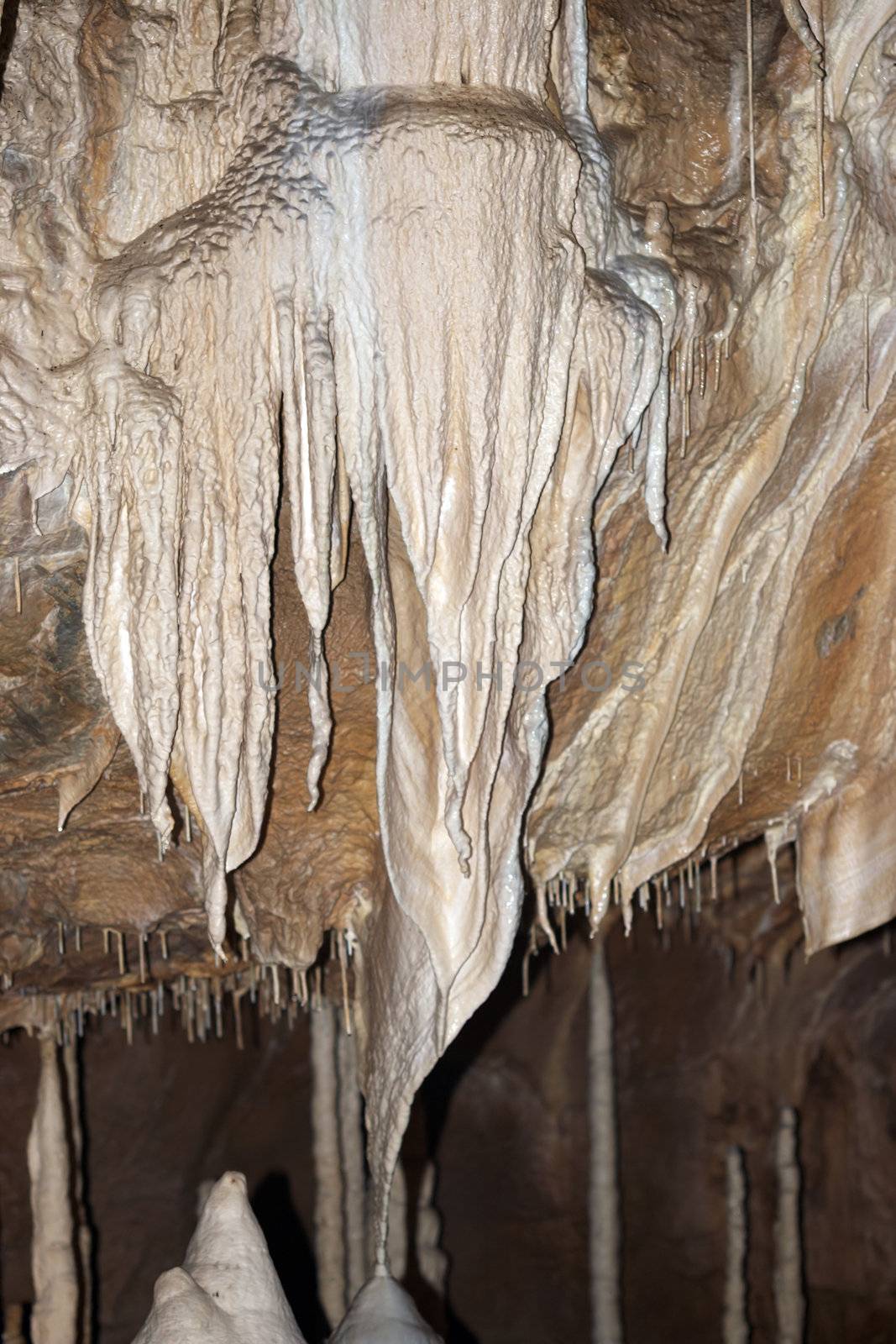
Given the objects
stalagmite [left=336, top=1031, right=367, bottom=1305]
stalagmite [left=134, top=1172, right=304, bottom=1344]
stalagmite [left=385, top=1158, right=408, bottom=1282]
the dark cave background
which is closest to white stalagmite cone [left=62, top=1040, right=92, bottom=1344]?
the dark cave background

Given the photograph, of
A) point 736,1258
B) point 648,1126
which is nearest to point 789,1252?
point 736,1258

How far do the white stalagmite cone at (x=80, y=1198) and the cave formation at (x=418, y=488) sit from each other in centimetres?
136

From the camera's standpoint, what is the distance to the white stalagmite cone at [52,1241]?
16.4 feet

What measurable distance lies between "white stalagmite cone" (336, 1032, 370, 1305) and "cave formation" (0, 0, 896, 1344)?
1796 millimetres

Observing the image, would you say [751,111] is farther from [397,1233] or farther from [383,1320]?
[397,1233]

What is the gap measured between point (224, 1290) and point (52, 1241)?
219 centimetres

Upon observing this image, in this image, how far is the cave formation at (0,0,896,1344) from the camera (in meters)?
2.41

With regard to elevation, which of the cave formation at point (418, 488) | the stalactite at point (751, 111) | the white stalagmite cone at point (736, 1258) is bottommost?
the white stalagmite cone at point (736, 1258)

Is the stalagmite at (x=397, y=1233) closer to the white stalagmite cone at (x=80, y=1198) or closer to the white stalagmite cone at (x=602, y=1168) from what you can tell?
the white stalagmite cone at (x=602, y=1168)

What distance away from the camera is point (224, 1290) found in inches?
122

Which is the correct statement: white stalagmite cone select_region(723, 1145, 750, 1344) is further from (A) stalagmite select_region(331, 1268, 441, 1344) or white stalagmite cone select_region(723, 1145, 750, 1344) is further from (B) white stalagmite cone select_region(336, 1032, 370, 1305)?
(A) stalagmite select_region(331, 1268, 441, 1344)

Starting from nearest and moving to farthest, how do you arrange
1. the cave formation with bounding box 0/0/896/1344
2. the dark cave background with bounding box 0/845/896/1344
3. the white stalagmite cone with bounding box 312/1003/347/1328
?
1. the cave formation with bounding box 0/0/896/1344
2. the white stalagmite cone with bounding box 312/1003/347/1328
3. the dark cave background with bounding box 0/845/896/1344

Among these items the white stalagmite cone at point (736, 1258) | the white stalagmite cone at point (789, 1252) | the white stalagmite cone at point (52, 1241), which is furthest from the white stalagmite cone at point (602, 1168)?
the white stalagmite cone at point (52, 1241)

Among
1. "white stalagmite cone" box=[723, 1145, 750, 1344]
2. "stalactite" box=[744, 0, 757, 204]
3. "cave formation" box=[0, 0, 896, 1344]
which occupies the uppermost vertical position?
"stalactite" box=[744, 0, 757, 204]
